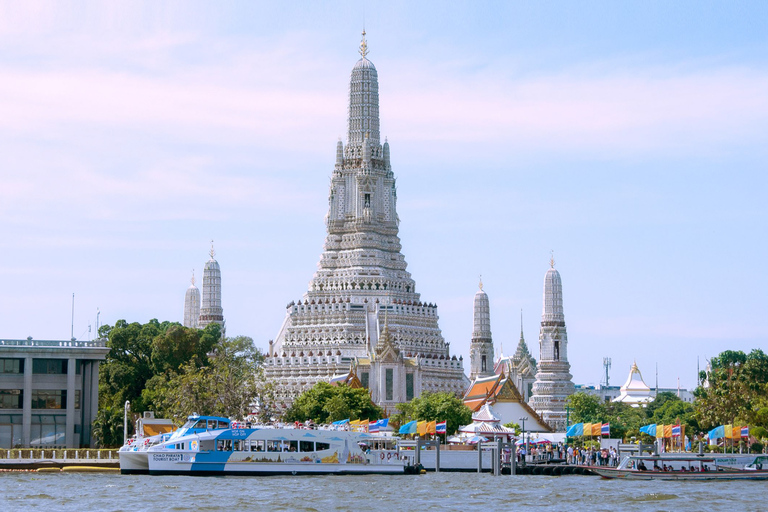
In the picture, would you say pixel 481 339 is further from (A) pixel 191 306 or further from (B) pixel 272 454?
(B) pixel 272 454

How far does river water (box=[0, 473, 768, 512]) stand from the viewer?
A: 67125 mm

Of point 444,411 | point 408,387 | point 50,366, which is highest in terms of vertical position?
point 408,387

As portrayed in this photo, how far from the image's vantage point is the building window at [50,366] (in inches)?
4102

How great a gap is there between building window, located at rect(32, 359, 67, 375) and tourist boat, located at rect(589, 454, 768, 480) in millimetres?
37625

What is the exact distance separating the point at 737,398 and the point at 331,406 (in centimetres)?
3021

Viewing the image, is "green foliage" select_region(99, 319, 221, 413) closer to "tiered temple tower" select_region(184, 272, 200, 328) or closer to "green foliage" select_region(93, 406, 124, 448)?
"green foliage" select_region(93, 406, 124, 448)

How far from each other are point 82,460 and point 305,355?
48.7m

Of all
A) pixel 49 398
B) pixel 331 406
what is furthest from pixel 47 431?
pixel 331 406

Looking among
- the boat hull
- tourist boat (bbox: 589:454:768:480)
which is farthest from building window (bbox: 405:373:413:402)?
the boat hull

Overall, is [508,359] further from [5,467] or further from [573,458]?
[5,467]

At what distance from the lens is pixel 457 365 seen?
14450cm

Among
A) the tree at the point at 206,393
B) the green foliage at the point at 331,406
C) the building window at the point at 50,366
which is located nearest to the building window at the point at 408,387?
the green foliage at the point at 331,406

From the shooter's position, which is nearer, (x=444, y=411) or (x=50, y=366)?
(x=50, y=366)

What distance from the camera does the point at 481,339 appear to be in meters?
167
